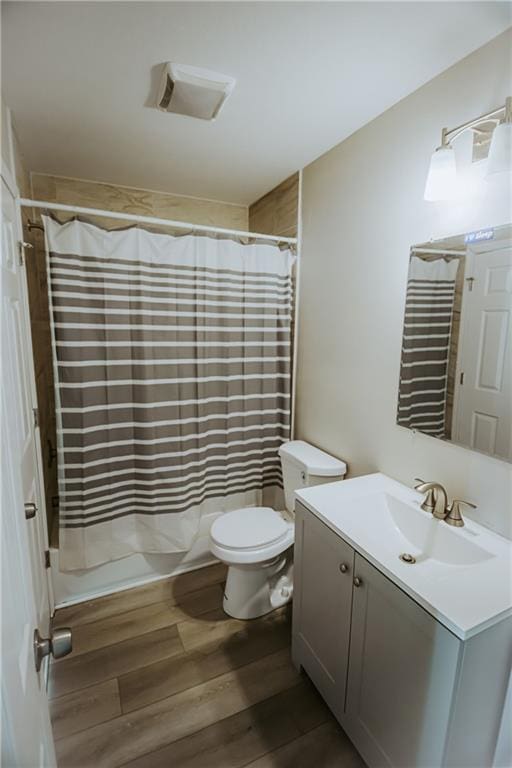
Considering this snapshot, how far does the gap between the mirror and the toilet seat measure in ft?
2.75

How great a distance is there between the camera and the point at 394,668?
1062mm

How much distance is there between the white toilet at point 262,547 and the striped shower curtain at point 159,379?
34 centimetres

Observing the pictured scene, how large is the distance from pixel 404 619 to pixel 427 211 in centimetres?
142

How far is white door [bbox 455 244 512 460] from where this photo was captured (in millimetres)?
1181

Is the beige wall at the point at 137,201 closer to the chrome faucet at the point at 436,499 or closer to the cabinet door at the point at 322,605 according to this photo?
the cabinet door at the point at 322,605

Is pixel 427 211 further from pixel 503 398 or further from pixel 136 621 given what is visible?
pixel 136 621

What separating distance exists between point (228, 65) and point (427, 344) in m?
1.25

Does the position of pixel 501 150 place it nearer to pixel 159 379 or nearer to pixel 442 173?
pixel 442 173

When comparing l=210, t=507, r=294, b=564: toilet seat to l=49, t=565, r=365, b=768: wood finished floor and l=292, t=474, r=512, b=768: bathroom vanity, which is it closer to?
l=292, t=474, r=512, b=768: bathroom vanity

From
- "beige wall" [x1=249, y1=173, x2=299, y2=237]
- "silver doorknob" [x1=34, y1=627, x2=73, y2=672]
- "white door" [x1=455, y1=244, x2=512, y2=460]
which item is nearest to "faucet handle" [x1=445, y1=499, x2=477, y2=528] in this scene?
"white door" [x1=455, y1=244, x2=512, y2=460]

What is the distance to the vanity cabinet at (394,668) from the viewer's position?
3.06 ft

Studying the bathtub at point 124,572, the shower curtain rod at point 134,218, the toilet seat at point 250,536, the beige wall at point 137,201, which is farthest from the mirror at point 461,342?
the beige wall at point 137,201

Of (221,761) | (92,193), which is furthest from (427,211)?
(221,761)

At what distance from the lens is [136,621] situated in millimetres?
1907
